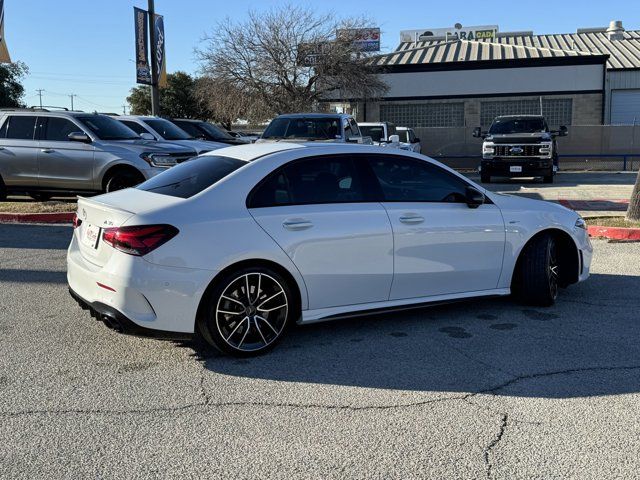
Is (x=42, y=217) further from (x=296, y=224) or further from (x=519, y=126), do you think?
(x=519, y=126)

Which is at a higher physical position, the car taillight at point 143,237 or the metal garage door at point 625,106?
the metal garage door at point 625,106

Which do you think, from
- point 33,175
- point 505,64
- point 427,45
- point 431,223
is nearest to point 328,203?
point 431,223

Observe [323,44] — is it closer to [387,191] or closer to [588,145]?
[588,145]

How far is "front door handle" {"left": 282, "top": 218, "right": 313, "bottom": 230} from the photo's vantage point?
493cm

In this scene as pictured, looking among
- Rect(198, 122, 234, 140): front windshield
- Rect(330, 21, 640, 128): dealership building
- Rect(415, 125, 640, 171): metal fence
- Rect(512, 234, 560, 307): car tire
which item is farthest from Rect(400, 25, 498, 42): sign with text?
Rect(512, 234, 560, 307): car tire

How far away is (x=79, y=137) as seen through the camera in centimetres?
1198

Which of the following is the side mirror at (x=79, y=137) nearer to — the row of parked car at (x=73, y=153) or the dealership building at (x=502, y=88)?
the row of parked car at (x=73, y=153)

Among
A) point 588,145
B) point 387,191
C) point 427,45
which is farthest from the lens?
point 427,45

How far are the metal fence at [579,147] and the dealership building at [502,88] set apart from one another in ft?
10.4

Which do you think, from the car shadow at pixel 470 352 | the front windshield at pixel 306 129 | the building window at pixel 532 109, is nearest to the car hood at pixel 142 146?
the front windshield at pixel 306 129

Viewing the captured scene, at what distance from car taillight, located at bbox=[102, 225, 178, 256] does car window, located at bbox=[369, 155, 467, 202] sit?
1895 millimetres

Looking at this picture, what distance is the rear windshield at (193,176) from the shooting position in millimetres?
5074

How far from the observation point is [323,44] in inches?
1182

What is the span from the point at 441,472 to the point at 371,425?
619mm
